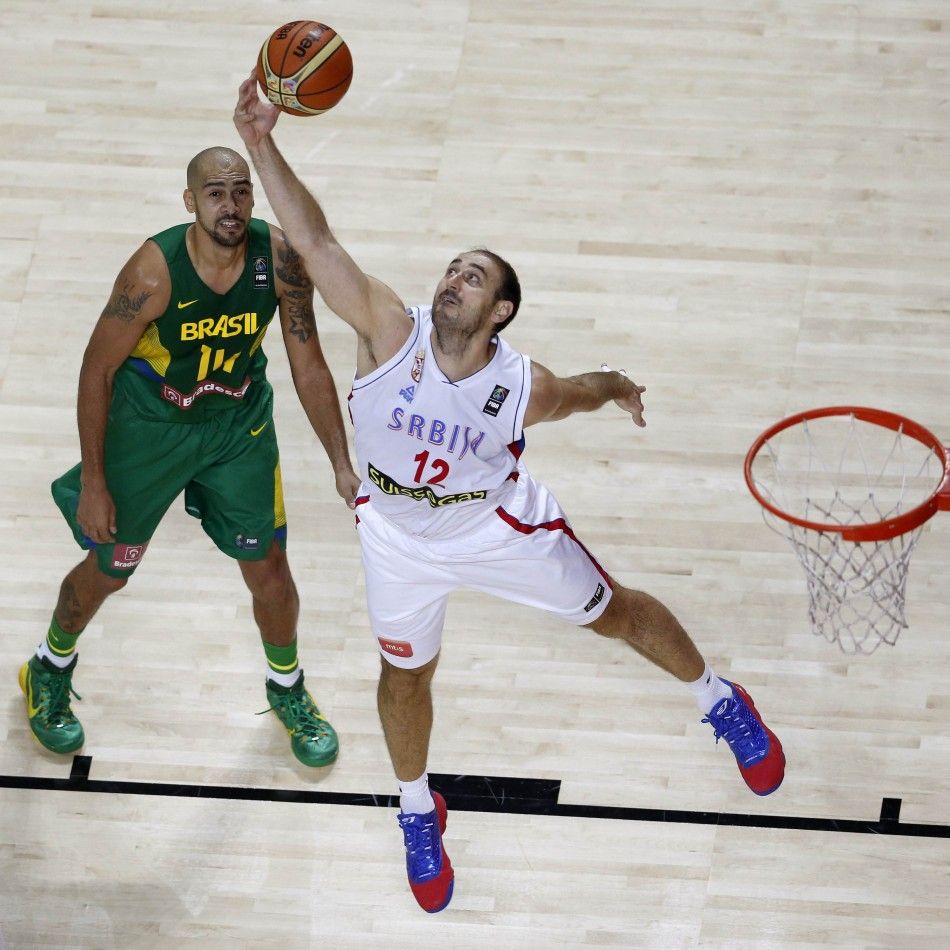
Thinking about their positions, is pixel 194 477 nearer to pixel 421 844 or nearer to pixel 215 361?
pixel 215 361

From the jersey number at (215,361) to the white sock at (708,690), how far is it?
5.80 ft

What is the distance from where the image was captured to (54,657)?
16.7 feet

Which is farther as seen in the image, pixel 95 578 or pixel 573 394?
pixel 95 578

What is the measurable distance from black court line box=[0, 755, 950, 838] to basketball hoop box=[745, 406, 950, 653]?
0.67m

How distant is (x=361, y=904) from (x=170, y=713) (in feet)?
3.17

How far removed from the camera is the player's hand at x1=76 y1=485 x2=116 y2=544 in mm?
4559

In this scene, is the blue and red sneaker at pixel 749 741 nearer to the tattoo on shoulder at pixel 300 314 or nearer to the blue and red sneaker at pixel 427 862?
the blue and red sneaker at pixel 427 862

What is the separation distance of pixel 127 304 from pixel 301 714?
5.17 ft

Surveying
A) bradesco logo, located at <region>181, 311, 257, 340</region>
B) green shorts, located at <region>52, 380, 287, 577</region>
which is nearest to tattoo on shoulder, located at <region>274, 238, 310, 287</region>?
bradesco logo, located at <region>181, 311, 257, 340</region>

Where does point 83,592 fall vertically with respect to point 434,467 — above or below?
below

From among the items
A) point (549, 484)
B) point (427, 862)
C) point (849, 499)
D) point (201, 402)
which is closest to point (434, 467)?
point (201, 402)

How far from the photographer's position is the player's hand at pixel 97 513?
4.56m

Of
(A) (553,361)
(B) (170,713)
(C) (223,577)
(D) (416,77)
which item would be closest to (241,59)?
(D) (416,77)

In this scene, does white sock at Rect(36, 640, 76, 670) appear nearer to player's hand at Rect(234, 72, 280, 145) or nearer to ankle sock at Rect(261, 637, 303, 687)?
ankle sock at Rect(261, 637, 303, 687)
